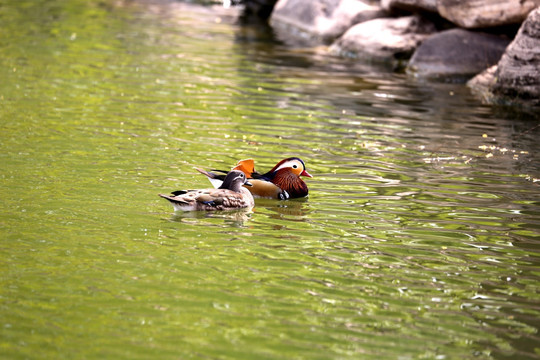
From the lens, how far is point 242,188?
895 centimetres

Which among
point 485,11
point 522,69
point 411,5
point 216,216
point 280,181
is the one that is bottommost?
point 216,216

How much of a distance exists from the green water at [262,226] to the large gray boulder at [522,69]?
A: 1.60ft

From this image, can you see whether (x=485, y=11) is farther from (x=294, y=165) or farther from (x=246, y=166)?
(x=246, y=166)

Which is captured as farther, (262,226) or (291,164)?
(291,164)

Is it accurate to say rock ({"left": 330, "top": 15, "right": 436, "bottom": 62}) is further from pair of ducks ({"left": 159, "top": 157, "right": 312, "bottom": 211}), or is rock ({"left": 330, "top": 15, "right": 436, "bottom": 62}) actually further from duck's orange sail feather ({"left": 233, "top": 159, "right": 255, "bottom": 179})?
duck's orange sail feather ({"left": 233, "top": 159, "right": 255, "bottom": 179})

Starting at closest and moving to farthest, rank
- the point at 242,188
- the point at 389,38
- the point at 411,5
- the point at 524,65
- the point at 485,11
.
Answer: the point at 242,188 → the point at 524,65 → the point at 485,11 → the point at 411,5 → the point at 389,38

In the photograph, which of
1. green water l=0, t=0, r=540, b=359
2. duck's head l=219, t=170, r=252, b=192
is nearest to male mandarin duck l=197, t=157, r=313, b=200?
green water l=0, t=0, r=540, b=359

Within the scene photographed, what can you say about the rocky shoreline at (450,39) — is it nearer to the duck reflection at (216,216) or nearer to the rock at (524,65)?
the rock at (524,65)

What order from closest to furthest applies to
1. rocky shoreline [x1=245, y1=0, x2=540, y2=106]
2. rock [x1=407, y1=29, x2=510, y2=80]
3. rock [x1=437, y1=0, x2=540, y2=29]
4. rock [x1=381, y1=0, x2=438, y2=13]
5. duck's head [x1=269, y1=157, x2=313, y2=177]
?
1. duck's head [x1=269, y1=157, x2=313, y2=177]
2. rocky shoreline [x1=245, y1=0, x2=540, y2=106]
3. rock [x1=437, y1=0, x2=540, y2=29]
4. rock [x1=407, y1=29, x2=510, y2=80]
5. rock [x1=381, y1=0, x2=438, y2=13]

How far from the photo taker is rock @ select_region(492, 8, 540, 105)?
15.3 meters

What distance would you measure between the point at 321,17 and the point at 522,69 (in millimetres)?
10094

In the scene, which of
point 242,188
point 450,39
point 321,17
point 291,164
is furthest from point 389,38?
point 242,188

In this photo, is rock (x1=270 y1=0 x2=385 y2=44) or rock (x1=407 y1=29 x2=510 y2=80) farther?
rock (x1=270 y1=0 x2=385 y2=44)

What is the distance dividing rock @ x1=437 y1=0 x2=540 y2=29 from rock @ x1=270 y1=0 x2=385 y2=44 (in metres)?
3.75
